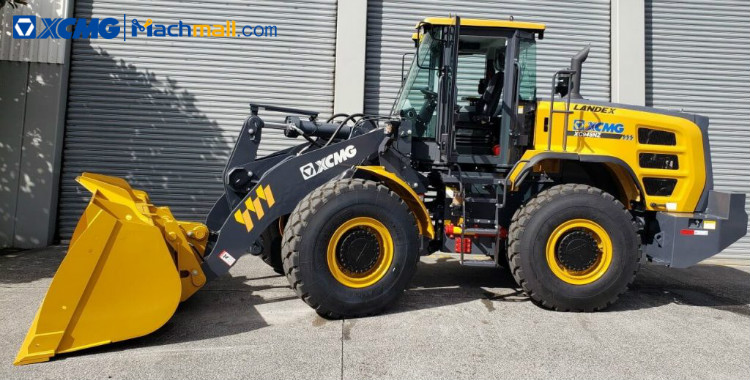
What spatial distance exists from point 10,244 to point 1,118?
6.69ft

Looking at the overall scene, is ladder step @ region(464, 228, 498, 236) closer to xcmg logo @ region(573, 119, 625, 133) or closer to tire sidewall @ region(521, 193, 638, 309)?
tire sidewall @ region(521, 193, 638, 309)

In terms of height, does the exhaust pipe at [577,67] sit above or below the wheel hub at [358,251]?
above

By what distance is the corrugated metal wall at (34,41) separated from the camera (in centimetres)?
748

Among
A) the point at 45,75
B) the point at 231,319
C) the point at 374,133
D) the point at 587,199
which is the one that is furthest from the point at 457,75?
the point at 45,75

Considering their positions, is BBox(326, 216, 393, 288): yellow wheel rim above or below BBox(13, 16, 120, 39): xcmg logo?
below

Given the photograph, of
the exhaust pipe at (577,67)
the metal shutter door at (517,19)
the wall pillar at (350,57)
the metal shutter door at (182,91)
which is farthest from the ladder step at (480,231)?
the metal shutter door at (182,91)

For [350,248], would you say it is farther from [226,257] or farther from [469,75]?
[469,75]

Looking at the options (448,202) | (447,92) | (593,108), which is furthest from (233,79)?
(593,108)

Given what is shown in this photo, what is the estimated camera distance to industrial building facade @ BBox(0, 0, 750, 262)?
7.59 metres

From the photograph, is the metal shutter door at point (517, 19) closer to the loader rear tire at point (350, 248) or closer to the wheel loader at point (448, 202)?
the wheel loader at point (448, 202)

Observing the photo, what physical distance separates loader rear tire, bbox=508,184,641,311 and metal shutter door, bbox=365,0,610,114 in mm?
4233

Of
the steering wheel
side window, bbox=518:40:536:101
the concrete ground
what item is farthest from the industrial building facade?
side window, bbox=518:40:536:101

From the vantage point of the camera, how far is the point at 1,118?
7500 millimetres

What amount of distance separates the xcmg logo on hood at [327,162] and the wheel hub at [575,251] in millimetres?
2207
